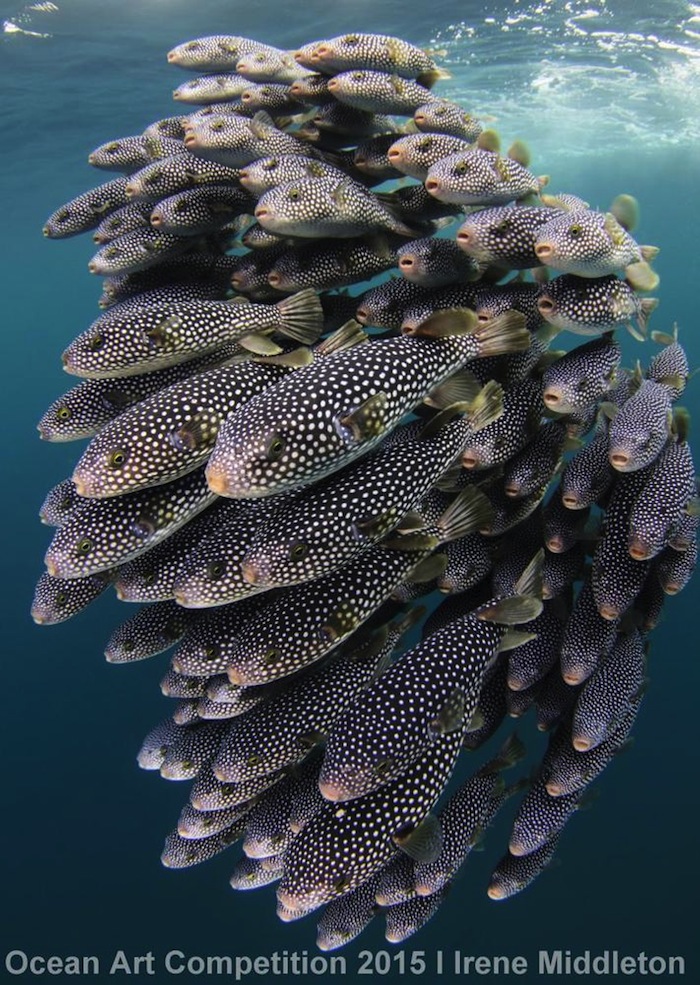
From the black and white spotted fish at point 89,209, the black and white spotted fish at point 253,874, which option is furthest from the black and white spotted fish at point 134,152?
the black and white spotted fish at point 253,874

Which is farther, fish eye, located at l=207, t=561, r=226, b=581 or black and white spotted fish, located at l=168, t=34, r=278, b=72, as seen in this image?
black and white spotted fish, located at l=168, t=34, r=278, b=72

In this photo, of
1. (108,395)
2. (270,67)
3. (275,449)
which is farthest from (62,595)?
(270,67)

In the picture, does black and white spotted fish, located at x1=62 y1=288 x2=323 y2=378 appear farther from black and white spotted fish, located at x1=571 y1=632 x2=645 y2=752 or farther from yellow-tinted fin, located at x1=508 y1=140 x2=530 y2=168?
black and white spotted fish, located at x1=571 y1=632 x2=645 y2=752

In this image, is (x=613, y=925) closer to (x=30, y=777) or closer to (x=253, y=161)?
(x=30, y=777)

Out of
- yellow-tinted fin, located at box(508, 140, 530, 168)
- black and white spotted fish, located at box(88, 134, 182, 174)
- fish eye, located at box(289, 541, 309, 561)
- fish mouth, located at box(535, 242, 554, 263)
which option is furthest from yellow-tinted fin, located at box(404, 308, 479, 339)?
black and white spotted fish, located at box(88, 134, 182, 174)

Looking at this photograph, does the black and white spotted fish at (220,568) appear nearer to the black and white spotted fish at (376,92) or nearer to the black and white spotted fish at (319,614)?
the black and white spotted fish at (319,614)

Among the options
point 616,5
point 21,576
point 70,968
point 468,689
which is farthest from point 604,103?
point 70,968
